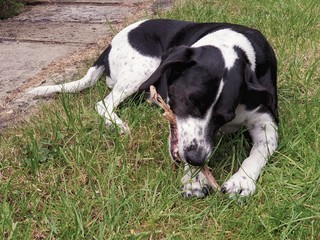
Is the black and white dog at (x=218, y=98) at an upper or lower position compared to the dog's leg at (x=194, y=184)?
upper

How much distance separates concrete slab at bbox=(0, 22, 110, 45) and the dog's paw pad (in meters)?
2.92

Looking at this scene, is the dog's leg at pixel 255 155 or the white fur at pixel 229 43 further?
the white fur at pixel 229 43

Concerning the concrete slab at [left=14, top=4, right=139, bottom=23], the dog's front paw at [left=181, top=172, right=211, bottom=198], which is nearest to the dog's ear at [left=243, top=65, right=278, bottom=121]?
the dog's front paw at [left=181, top=172, right=211, bottom=198]

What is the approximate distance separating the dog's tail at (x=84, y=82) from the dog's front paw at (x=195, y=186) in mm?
1468

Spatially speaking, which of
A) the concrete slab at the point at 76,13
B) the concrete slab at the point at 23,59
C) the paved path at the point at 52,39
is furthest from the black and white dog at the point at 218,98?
the concrete slab at the point at 76,13

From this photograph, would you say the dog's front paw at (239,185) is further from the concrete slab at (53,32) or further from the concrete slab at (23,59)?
the concrete slab at (53,32)

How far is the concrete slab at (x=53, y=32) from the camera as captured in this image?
553 centimetres

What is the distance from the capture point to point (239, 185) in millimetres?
2814

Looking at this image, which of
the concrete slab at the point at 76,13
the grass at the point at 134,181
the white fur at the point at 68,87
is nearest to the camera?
the grass at the point at 134,181

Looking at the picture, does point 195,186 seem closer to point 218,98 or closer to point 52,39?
point 218,98

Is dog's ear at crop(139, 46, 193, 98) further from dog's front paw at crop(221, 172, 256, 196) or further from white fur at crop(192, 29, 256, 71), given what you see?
dog's front paw at crop(221, 172, 256, 196)

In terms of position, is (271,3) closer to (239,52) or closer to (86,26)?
(86,26)

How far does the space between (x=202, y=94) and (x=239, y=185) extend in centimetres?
53

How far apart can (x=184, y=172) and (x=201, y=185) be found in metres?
0.15
